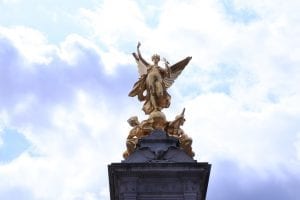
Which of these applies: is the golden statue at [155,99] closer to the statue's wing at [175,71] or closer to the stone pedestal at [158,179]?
the statue's wing at [175,71]

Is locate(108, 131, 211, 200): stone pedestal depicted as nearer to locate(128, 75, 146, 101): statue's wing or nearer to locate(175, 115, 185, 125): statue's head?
locate(175, 115, 185, 125): statue's head

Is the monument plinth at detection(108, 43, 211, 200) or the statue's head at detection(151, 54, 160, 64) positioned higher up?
the statue's head at detection(151, 54, 160, 64)

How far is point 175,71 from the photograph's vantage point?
161 ft

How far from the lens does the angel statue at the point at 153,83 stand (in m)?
46.9

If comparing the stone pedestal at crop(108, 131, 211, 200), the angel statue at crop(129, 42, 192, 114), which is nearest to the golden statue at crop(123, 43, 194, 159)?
the angel statue at crop(129, 42, 192, 114)

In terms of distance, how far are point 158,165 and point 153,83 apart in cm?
611

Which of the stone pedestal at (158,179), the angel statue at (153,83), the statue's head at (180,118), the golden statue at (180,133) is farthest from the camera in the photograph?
the angel statue at (153,83)

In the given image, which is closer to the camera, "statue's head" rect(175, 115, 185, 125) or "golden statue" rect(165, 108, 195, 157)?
"golden statue" rect(165, 108, 195, 157)

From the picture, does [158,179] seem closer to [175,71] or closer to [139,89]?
[139,89]

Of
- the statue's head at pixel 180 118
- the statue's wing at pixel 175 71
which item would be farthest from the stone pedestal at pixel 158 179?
the statue's wing at pixel 175 71

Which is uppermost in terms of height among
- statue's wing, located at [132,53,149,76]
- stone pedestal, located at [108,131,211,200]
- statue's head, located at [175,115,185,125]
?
statue's wing, located at [132,53,149,76]

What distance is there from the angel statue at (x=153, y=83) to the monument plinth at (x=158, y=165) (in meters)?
0.06

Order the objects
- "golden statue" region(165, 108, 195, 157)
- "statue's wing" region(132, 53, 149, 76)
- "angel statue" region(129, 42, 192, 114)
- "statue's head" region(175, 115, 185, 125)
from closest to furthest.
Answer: "golden statue" region(165, 108, 195, 157) < "statue's head" region(175, 115, 185, 125) < "angel statue" region(129, 42, 192, 114) < "statue's wing" region(132, 53, 149, 76)

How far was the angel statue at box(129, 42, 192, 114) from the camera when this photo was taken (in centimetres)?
4688
